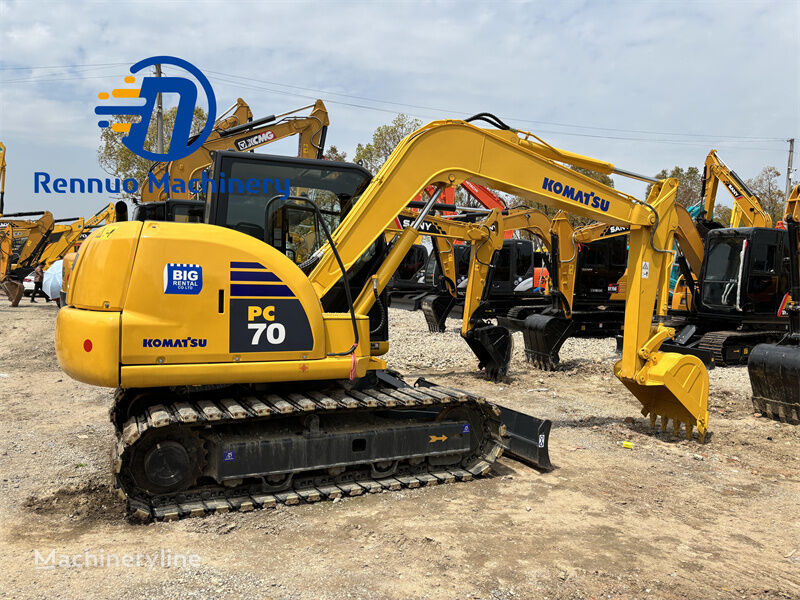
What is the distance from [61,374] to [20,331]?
663 centimetres

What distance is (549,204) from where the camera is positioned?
21.7ft

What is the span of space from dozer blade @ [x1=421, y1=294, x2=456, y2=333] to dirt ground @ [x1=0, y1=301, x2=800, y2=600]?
32.8 feet

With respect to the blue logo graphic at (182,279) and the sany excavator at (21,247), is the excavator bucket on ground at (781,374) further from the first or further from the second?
the sany excavator at (21,247)

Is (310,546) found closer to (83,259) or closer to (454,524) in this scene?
(454,524)

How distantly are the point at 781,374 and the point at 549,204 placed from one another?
384 centimetres

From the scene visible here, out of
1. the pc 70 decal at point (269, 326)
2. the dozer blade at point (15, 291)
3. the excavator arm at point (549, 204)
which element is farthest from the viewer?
the dozer blade at point (15, 291)

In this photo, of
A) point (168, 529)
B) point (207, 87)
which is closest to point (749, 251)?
point (207, 87)

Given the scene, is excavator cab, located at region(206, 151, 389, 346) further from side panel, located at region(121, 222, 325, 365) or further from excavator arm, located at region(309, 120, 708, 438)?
side panel, located at region(121, 222, 325, 365)

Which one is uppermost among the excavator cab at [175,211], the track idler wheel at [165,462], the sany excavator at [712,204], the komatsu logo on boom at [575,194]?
the sany excavator at [712,204]

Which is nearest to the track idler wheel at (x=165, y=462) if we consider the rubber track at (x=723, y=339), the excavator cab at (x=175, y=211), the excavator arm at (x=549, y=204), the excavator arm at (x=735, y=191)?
the excavator arm at (x=549, y=204)

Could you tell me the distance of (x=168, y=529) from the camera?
14.6ft

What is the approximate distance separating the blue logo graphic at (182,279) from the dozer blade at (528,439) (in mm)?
3062

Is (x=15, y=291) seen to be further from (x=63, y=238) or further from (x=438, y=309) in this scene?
(x=438, y=309)

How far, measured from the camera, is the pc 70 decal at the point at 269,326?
475 centimetres
